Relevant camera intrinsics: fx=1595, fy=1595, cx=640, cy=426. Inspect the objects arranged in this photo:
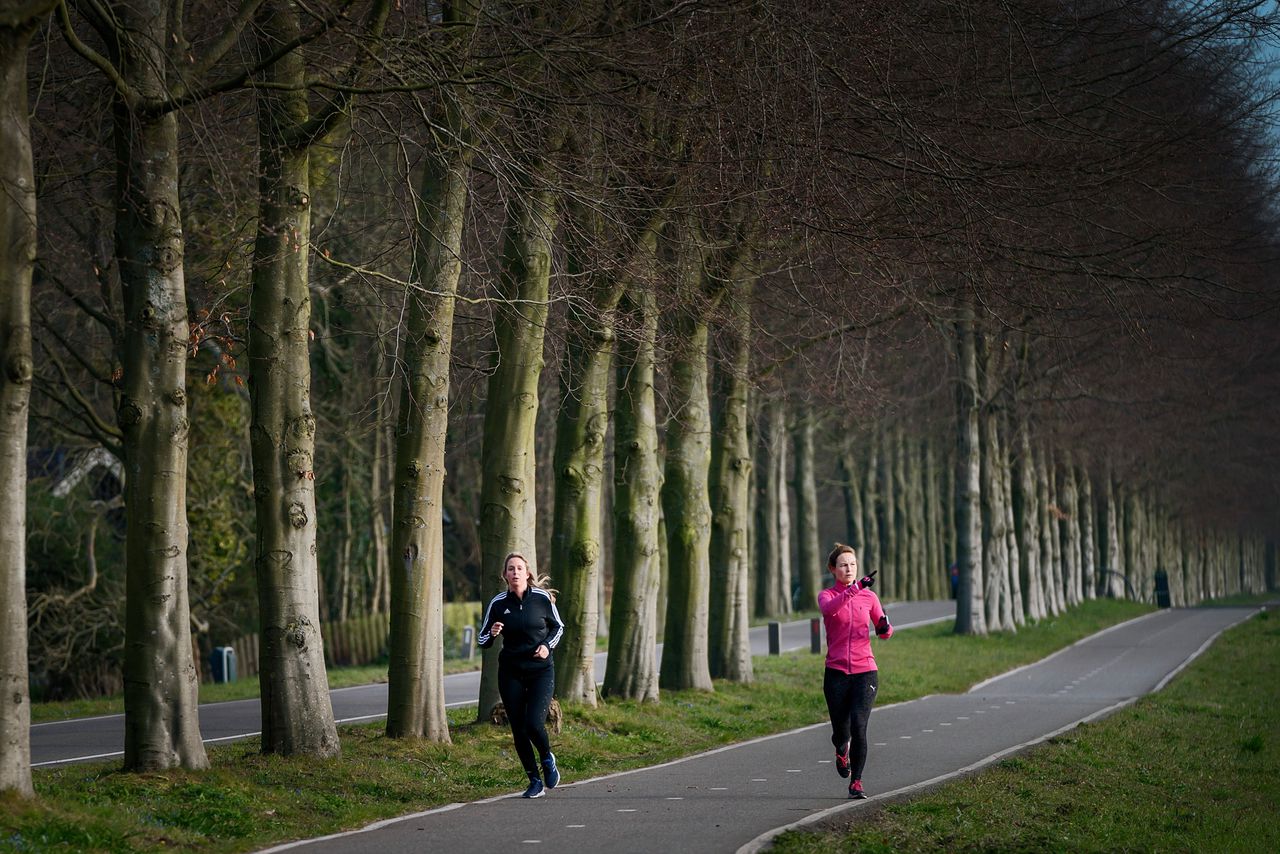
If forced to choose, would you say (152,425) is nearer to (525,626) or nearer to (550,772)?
(525,626)

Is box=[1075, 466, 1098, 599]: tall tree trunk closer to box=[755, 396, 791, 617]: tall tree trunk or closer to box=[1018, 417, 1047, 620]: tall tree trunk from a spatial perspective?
box=[1018, 417, 1047, 620]: tall tree trunk

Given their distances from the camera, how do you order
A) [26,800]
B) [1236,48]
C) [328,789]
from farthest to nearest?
[1236,48] → [328,789] → [26,800]

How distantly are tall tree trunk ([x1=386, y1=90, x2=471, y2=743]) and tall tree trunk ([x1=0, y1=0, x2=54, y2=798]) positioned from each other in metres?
5.29

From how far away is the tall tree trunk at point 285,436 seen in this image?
12914mm

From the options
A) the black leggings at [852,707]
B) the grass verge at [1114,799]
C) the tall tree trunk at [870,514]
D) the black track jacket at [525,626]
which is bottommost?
the grass verge at [1114,799]

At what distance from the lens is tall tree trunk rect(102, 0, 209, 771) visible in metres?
11.4

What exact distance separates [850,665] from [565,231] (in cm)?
588

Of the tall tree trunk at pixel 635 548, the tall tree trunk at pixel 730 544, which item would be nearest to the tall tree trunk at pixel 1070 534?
the tall tree trunk at pixel 730 544

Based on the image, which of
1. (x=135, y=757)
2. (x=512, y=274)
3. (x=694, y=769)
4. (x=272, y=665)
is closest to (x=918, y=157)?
(x=512, y=274)

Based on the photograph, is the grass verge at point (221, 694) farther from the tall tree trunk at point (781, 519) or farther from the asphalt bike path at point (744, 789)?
the tall tree trunk at point (781, 519)

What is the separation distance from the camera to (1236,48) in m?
18.4

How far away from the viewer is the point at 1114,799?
13.2 m

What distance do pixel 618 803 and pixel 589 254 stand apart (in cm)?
464

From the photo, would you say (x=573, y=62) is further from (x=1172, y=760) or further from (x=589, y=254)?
(x=1172, y=760)
